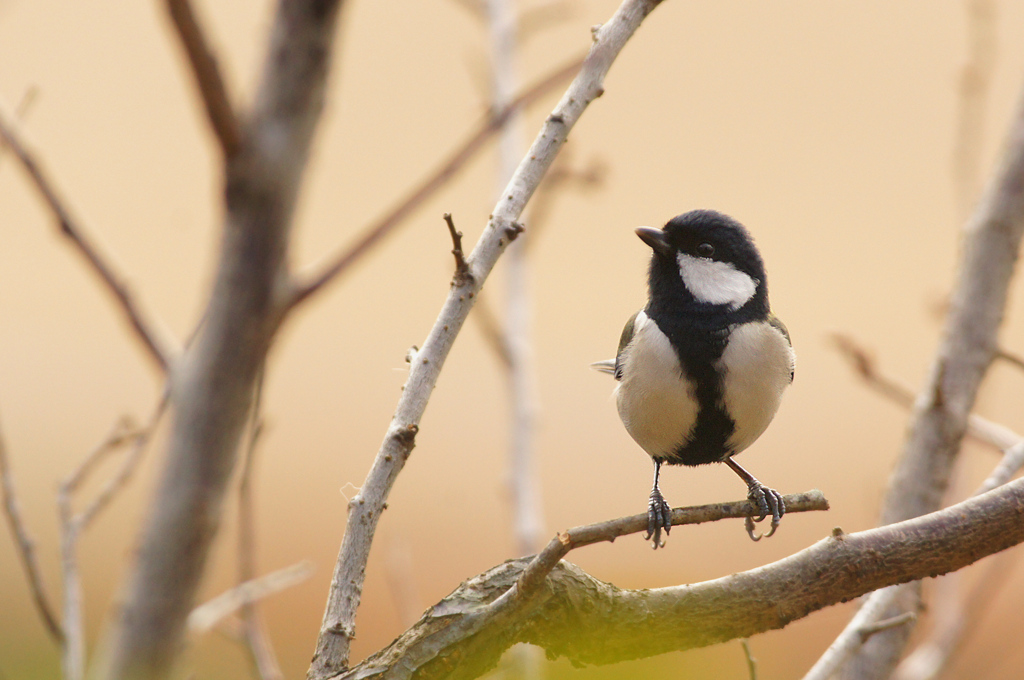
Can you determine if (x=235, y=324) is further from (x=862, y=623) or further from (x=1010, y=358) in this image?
(x=1010, y=358)

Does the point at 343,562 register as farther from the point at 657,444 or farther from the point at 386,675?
the point at 657,444

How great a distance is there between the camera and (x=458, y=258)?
1083 mm

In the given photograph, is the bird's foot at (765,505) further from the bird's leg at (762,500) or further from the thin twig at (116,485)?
the thin twig at (116,485)

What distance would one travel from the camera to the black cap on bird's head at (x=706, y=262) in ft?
5.41

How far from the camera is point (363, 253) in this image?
625 millimetres

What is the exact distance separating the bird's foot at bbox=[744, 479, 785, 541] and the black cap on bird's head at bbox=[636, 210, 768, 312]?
0.36m

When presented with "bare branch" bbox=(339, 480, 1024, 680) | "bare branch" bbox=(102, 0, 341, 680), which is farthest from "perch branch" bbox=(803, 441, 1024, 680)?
"bare branch" bbox=(102, 0, 341, 680)

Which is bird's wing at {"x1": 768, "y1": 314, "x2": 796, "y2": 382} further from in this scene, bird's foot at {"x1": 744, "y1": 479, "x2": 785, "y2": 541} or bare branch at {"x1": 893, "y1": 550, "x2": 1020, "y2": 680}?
bare branch at {"x1": 893, "y1": 550, "x2": 1020, "y2": 680}

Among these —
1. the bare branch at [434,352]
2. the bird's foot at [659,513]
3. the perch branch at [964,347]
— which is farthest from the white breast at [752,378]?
the perch branch at [964,347]

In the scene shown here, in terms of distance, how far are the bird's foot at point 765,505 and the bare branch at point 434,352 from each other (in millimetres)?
660

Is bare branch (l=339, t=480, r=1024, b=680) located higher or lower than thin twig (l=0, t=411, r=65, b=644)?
lower

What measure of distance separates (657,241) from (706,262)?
0.11 m

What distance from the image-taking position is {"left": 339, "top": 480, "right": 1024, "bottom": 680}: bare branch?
951 millimetres

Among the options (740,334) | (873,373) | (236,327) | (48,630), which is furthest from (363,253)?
(873,373)
